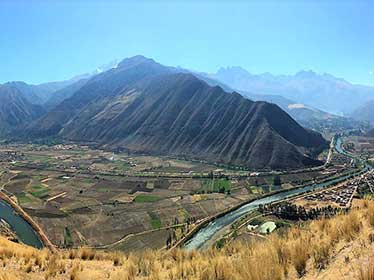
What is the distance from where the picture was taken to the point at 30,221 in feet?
212

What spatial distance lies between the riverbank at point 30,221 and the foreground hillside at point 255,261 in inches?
1555

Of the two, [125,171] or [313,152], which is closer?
[125,171]

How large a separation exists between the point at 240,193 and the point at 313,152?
75463 millimetres

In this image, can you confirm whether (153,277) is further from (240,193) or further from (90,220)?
(240,193)

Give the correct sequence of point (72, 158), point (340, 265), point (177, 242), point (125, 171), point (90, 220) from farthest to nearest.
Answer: point (72, 158), point (125, 171), point (90, 220), point (177, 242), point (340, 265)

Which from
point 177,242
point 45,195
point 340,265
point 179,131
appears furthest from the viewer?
point 179,131

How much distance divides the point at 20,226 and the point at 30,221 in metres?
3.66

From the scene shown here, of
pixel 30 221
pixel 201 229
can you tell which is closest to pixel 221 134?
pixel 201 229

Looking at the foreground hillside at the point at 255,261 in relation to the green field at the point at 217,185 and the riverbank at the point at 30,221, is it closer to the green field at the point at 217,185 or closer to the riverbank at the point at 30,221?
the riverbank at the point at 30,221

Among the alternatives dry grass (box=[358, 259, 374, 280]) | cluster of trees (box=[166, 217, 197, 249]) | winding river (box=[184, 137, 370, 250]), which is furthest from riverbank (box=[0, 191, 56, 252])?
dry grass (box=[358, 259, 374, 280])

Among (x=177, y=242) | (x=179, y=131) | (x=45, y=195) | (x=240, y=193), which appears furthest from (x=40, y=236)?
(x=179, y=131)

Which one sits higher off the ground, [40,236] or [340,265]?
[340,265]

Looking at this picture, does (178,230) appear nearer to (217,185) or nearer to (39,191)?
(217,185)

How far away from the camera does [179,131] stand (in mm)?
167500
